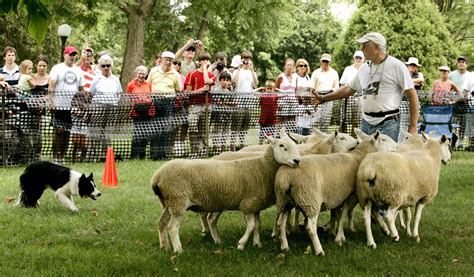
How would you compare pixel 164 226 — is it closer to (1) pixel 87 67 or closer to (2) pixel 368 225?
(2) pixel 368 225

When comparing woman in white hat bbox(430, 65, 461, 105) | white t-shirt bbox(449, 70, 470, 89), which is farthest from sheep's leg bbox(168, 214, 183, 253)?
white t-shirt bbox(449, 70, 470, 89)

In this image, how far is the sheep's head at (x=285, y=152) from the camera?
6.91 metres

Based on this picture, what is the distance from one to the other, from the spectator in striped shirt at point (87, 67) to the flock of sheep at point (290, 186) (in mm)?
6981

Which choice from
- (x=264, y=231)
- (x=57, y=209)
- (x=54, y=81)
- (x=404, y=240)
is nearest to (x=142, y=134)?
(x=54, y=81)

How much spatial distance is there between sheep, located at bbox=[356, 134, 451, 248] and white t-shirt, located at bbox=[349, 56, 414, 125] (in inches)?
34.4

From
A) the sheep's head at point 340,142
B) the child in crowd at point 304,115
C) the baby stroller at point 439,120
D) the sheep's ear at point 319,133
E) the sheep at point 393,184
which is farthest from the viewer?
the baby stroller at point 439,120

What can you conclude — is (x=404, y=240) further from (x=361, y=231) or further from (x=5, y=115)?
(x=5, y=115)

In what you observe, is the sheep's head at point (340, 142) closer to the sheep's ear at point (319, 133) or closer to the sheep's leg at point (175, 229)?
the sheep's ear at point (319, 133)

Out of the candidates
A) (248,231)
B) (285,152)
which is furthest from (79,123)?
(285,152)

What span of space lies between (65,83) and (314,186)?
25.1 ft

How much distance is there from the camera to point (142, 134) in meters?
13.8

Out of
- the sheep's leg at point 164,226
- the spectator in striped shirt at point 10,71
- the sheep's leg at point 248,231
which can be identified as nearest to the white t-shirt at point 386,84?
the sheep's leg at point 248,231

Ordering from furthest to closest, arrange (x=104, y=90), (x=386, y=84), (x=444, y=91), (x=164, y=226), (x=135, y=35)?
(x=135, y=35) → (x=444, y=91) → (x=104, y=90) → (x=386, y=84) → (x=164, y=226)

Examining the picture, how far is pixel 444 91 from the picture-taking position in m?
16.5
